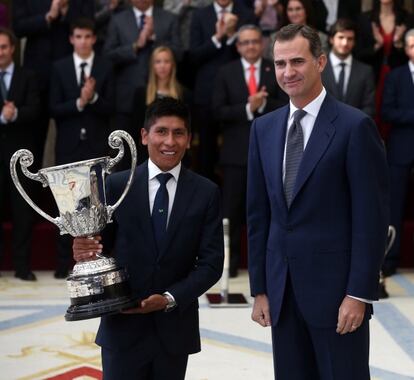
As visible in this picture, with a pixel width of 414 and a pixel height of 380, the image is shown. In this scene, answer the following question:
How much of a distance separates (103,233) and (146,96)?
4109mm

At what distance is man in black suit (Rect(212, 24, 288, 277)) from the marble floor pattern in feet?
3.44

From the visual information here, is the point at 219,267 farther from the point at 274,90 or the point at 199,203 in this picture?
the point at 274,90

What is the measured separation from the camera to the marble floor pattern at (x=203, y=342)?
5.04 metres

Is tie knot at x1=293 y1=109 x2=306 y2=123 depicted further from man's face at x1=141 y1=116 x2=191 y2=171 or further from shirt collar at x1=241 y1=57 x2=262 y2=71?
shirt collar at x1=241 y1=57 x2=262 y2=71

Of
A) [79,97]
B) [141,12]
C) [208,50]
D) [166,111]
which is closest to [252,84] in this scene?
[208,50]

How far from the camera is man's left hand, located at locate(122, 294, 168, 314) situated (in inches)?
118

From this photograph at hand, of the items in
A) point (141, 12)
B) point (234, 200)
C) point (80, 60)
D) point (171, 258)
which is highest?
point (141, 12)

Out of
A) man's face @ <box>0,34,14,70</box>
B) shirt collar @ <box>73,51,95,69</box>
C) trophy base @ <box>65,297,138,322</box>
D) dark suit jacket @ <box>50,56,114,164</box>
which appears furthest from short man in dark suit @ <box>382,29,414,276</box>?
trophy base @ <box>65,297,138,322</box>

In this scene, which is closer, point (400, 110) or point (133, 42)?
point (400, 110)

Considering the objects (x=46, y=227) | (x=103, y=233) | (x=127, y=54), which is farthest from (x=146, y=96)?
(x=103, y=233)

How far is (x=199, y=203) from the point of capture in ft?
10.6

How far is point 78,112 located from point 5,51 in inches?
30.1

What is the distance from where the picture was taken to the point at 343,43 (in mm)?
7324

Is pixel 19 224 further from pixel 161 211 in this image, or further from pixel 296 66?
pixel 296 66
